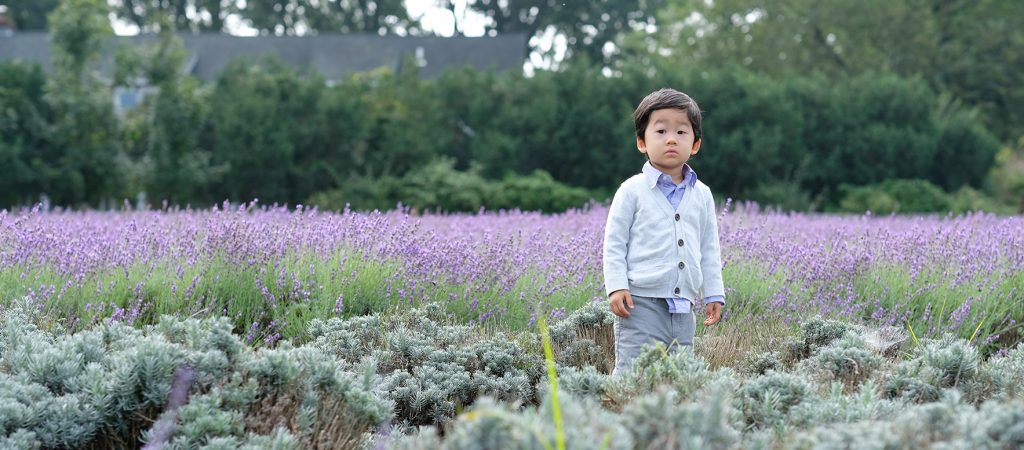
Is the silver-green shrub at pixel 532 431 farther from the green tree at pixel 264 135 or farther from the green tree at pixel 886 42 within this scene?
the green tree at pixel 886 42

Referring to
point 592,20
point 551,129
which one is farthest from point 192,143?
point 592,20

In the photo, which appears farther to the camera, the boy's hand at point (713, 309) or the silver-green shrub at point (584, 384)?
the boy's hand at point (713, 309)

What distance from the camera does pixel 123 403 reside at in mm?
3021

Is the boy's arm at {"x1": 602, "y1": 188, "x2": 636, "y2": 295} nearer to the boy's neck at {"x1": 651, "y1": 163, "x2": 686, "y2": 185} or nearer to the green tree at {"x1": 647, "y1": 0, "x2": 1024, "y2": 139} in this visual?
the boy's neck at {"x1": 651, "y1": 163, "x2": 686, "y2": 185}

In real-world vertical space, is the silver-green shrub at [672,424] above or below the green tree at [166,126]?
above

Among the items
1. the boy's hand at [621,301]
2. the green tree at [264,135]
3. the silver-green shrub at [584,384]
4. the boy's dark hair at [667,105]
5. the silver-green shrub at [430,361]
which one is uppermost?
the boy's dark hair at [667,105]

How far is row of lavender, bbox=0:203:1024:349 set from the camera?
486 cm

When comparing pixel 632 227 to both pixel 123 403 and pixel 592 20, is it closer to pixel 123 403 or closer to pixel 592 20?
pixel 123 403

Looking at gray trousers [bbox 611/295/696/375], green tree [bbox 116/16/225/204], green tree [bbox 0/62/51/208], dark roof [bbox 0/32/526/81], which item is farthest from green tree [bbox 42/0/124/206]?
dark roof [bbox 0/32/526/81]

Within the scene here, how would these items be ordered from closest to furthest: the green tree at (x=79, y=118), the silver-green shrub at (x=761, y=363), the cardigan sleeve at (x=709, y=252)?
1. the cardigan sleeve at (x=709, y=252)
2. the silver-green shrub at (x=761, y=363)
3. the green tree at (x=79, y=118)

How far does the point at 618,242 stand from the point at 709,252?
433 mm

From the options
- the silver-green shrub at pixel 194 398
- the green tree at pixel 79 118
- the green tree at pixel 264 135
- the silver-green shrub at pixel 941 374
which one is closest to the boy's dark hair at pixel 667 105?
the silver-green shrub at pixel 941 374

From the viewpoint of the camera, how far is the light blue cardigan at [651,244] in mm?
3701

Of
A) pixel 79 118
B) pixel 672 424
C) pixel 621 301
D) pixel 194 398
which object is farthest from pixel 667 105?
pixel 79 118
